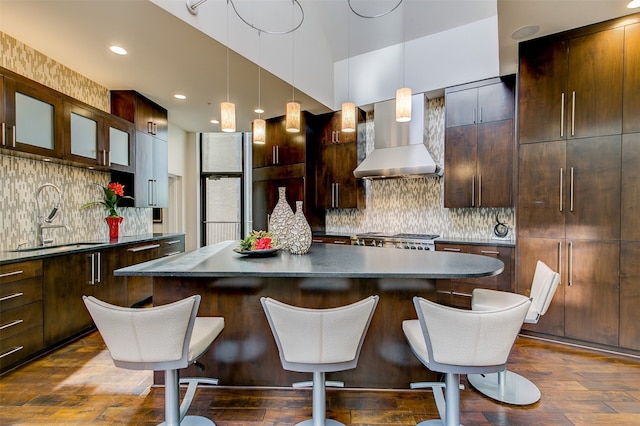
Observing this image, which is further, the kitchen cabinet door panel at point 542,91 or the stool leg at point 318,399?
the kitchen cabinet door panel at point 542,91

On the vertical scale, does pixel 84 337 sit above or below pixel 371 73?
below

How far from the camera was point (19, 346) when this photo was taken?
2.43 meters

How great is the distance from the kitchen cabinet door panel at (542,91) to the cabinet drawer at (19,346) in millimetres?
4656

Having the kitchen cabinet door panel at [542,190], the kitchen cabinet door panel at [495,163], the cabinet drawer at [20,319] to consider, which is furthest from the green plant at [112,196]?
the kitchen cabinet door panel at [542,190]

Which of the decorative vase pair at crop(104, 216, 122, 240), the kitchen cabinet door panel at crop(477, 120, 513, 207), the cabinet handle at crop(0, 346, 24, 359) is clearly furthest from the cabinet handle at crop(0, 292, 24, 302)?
the kitchen cabinet door panel at crop(477, 120, 513, 207)

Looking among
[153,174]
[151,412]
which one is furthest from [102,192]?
[151,412]

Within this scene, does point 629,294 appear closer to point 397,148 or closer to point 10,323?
point 397,148

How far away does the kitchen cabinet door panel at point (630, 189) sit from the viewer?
8.65 feet

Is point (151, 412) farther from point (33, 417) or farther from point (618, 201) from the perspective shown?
point (618, 201)

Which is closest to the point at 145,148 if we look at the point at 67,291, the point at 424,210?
the point at 67,291

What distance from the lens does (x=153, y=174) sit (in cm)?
462

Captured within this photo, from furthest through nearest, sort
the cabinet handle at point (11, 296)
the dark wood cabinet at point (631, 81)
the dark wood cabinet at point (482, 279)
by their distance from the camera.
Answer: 1. the dark wood cabinet at point (482, 279)
2. the dark wood cabinet at point (631, 81)
3. the cabinet handle at point (11, 296)

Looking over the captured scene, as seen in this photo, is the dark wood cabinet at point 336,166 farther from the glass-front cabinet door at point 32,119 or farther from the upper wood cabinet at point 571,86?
the glass-front cabinet door at point 32,119

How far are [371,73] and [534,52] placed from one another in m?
2.16
